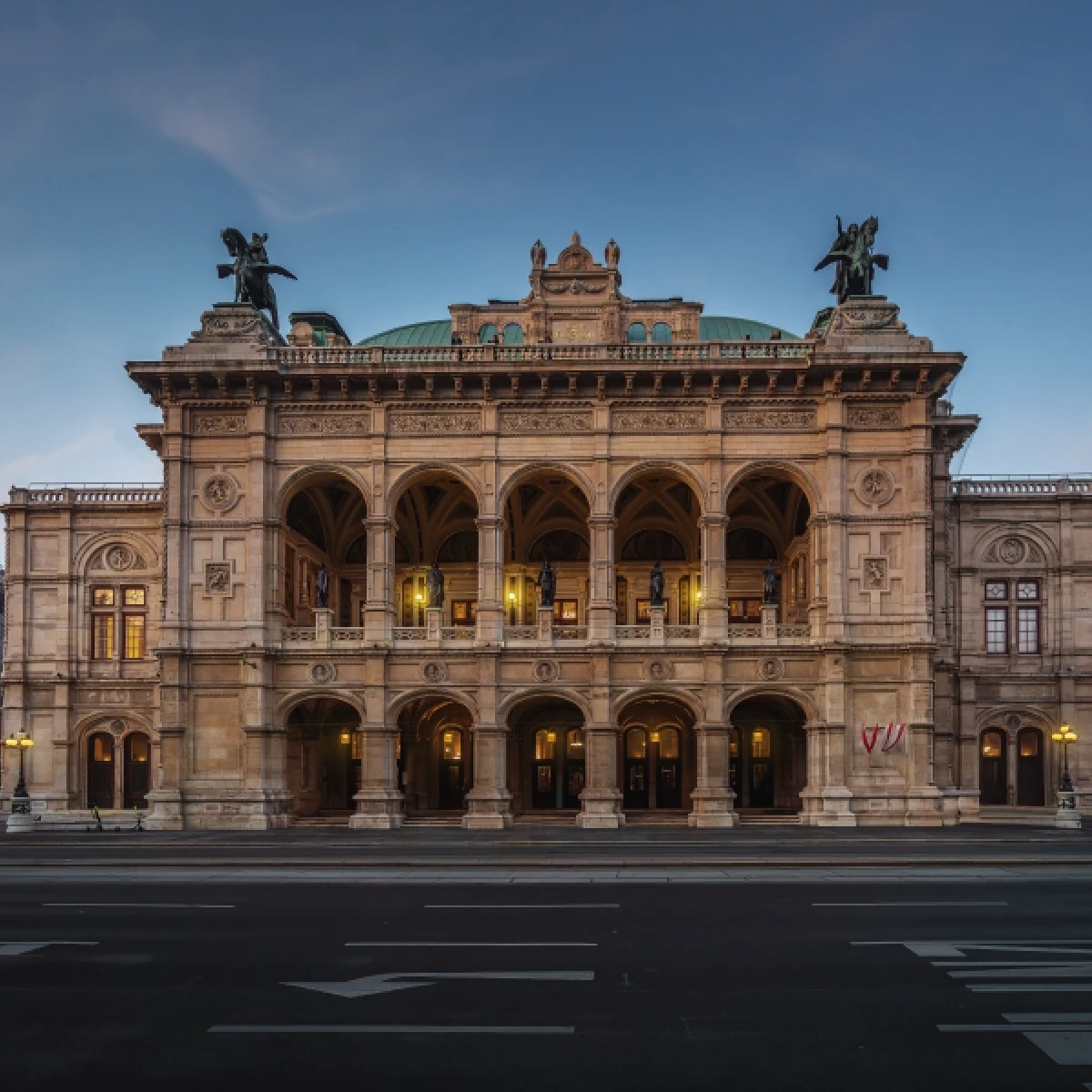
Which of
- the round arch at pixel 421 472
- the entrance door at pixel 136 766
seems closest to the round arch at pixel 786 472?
the round arch at pixel 421 472

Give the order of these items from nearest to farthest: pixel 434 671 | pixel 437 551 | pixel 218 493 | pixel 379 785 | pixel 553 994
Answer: pixel 553 994, pixel 379 785, pixel 434 671, pixel 218 493, pixel 437 551

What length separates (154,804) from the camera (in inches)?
1587

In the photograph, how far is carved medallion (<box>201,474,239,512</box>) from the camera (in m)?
41.4

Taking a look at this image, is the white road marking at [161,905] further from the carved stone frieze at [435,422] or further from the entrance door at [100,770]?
the entrance door at [100,770]

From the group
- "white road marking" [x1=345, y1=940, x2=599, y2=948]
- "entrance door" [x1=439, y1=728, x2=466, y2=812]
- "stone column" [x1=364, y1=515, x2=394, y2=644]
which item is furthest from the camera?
"entrance door" [x1=439, y1=728, x2=466, y2=812]

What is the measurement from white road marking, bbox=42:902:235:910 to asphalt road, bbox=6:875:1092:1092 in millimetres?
127

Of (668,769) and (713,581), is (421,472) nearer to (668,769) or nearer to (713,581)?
(713,581)

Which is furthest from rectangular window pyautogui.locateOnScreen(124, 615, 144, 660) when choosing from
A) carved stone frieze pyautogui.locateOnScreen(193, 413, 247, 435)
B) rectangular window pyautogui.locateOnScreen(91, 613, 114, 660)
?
carved stone frieze pyautogui.locateOnScreen(193, 413, 247, 435)

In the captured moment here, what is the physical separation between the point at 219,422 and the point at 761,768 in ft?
81.7

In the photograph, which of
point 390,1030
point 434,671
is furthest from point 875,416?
point 390,1030

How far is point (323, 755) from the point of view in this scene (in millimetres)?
49219

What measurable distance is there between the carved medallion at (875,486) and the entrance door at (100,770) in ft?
105

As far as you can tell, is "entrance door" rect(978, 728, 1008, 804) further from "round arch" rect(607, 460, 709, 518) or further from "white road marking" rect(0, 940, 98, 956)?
"white road marking" rect(0, 940, 98, 956)

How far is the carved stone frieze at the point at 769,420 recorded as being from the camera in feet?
135
